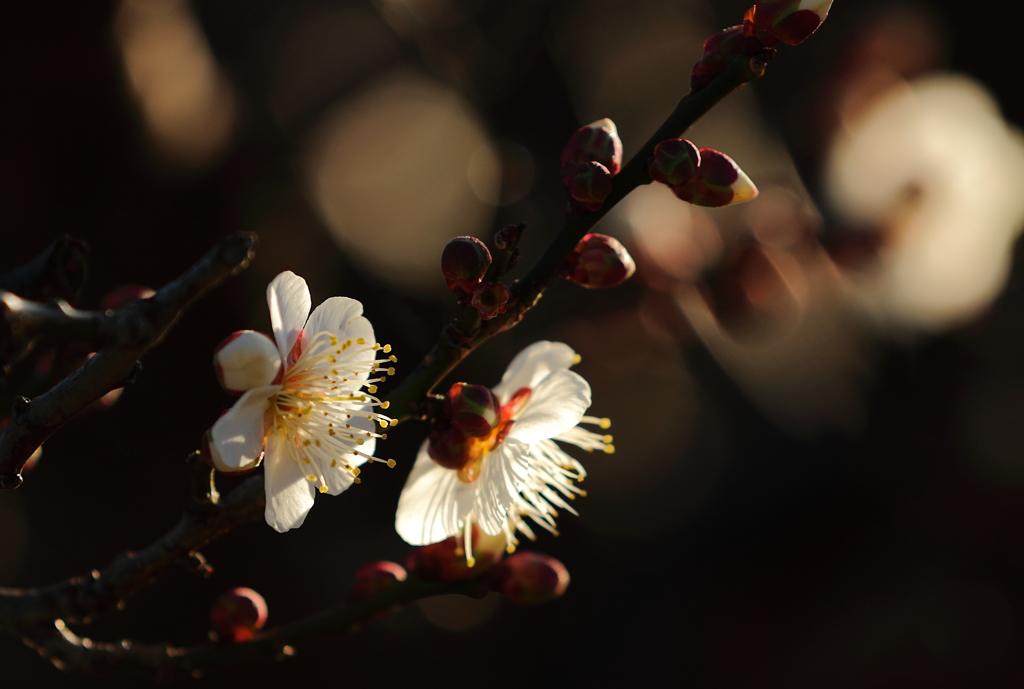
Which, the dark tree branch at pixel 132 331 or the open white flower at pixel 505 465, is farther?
the open white flower at pixel 505 465

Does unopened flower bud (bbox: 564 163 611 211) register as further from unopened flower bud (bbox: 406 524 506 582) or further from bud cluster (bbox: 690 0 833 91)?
unopened flower bud (bbox: 406 524 506 582)

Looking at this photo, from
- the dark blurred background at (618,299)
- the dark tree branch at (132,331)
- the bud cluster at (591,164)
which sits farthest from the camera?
the dark blurred background at (618,299)

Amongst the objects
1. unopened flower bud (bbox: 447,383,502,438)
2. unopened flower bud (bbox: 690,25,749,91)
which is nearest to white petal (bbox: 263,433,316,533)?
unopened flower bud (bbox: 447,383,502,438)

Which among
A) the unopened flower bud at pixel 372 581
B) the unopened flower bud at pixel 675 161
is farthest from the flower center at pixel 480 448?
the unopened flower bud at pixel 675 161

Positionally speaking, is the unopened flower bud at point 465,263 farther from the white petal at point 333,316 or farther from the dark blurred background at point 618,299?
the dark blurred background at point 618,299

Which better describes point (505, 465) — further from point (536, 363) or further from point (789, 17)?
point (789, 17)

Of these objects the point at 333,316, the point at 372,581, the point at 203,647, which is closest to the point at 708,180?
the point at 333,316

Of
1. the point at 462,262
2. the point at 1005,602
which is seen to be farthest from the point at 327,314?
the point at 1005,602
